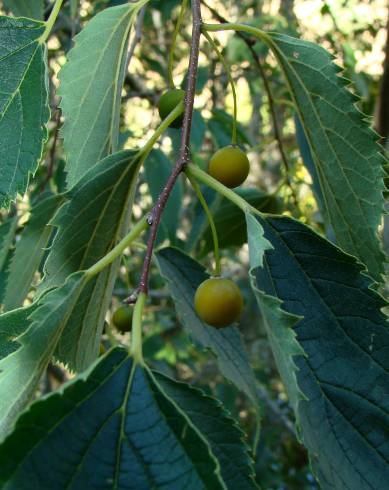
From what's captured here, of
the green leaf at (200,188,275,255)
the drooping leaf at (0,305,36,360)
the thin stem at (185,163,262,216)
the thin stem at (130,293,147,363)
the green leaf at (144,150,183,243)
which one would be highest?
the thin stem at (185,163,262,216)

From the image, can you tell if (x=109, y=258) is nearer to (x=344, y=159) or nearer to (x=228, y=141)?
(x=344, y=159)

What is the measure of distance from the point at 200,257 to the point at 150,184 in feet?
1.41

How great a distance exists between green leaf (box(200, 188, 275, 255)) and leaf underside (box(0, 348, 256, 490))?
0.95 metres

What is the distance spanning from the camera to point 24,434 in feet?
2.07

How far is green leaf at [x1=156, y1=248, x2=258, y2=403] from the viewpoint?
1167mm

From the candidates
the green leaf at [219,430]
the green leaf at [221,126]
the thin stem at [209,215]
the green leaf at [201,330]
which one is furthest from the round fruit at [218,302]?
the green leaf at [221,126]

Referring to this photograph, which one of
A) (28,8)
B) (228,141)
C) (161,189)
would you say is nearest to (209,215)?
(28,8)

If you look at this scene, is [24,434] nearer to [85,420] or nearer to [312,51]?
[85,420]

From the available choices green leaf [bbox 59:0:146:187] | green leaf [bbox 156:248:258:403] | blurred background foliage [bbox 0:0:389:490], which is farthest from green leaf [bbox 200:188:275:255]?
green leaf [bbox 59:0:146:187]

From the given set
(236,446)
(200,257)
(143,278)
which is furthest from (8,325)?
(200,257)

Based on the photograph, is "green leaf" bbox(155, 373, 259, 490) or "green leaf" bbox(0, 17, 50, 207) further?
"green leaf" bbox(0, 17, 50, 207)

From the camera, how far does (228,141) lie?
246 cm

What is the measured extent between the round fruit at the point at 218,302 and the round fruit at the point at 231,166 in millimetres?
217

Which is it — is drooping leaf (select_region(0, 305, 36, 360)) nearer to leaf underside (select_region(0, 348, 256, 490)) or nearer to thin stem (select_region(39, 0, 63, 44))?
leaf underside (select_region(0, 348, 256, 490))
